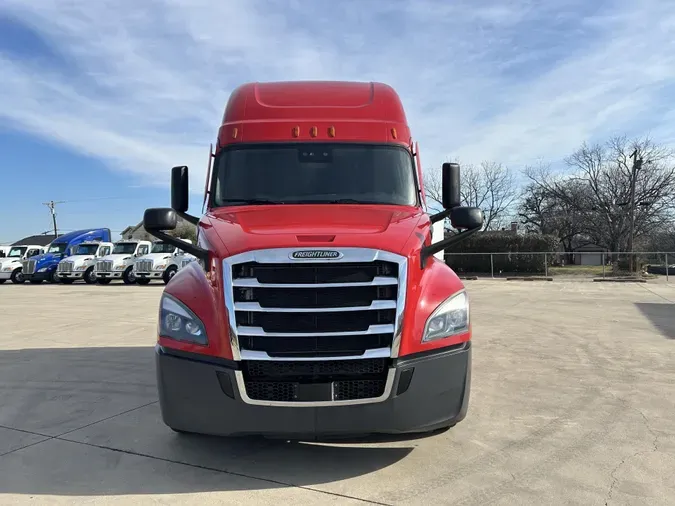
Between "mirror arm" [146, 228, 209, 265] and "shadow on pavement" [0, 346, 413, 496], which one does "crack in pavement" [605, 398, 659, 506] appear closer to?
"shadow on pavement" [0, 346, 413, 496]

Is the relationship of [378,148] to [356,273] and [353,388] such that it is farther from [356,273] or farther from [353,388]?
[353,388]

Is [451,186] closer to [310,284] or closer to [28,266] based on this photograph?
[310,284]

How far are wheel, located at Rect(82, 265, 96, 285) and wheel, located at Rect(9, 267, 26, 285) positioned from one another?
5.00 metres

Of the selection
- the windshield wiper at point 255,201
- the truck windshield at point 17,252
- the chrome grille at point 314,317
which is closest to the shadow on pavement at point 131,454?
the chrome grille at point 314,317

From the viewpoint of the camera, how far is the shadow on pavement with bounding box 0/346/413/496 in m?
3.72

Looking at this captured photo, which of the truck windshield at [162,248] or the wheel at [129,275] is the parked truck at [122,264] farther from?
the truck windshield at [162,248]

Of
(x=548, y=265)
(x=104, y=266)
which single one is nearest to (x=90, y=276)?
(x=104, y=266)

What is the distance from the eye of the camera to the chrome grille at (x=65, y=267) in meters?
27.7

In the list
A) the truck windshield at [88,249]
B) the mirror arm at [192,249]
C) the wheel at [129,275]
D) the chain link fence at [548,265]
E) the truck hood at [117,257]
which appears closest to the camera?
the mirror arm at [192,249]

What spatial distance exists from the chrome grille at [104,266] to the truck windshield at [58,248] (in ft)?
16.5

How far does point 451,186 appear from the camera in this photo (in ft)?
17.6

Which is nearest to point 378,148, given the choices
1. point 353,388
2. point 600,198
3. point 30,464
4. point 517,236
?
point 353,388

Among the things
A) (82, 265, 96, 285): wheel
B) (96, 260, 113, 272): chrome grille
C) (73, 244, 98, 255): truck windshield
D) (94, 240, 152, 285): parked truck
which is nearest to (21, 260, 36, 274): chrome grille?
(73, 244, 98, 255): truck windshield

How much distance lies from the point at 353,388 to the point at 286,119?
2.96m
